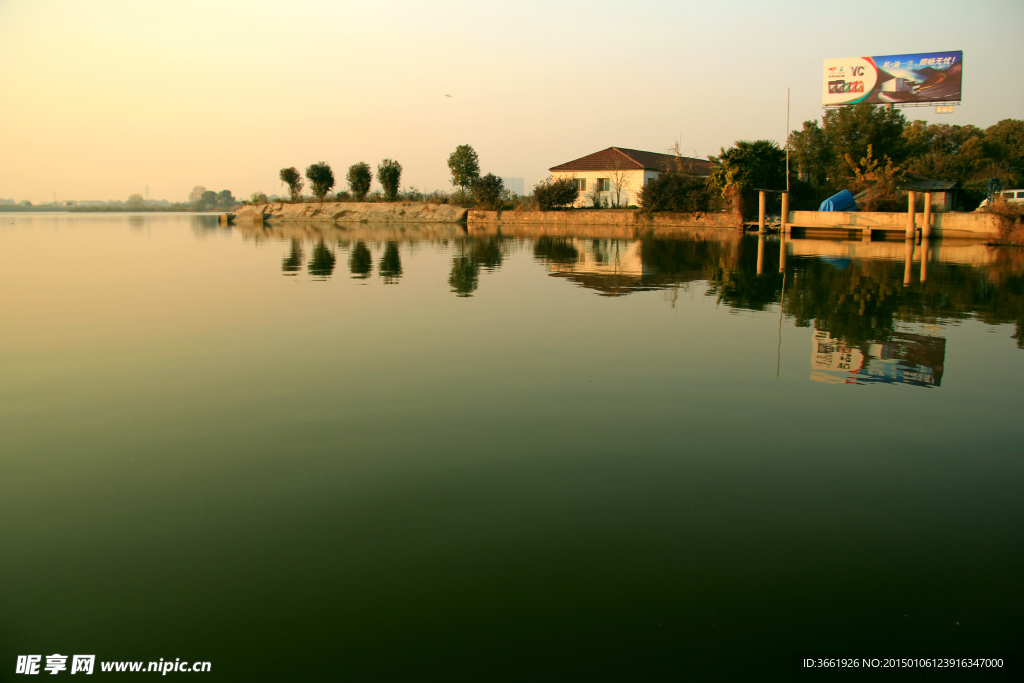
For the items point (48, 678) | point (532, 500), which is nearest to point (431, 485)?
point (532, 500)

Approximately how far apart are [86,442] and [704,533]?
4288 millimetres

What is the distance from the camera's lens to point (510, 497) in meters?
3.80

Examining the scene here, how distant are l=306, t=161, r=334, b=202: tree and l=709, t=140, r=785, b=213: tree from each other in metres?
42.6

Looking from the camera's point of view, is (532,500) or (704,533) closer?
(704,533)

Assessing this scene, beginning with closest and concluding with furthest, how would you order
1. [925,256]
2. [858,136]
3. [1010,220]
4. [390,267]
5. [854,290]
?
[854,290] < [390,267] < [925,256] < [1010,220] < [858,136]

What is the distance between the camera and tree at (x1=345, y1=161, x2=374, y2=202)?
65.2 m

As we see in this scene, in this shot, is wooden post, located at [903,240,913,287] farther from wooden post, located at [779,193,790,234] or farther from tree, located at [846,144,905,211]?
tree, located at [846,144,905,211]

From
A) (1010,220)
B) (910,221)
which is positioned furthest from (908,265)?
(910,221)

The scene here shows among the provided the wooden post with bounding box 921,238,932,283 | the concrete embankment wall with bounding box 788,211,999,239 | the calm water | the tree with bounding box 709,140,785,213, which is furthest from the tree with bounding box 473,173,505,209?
the calm water

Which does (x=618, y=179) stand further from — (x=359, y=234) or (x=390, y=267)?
(x=390, y=267)

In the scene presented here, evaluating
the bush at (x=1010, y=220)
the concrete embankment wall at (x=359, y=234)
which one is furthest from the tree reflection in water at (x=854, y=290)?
the concrete embankment wall at (x=359, y=234)

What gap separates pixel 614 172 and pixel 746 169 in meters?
15.7

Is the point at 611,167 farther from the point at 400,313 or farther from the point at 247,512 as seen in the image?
the point at 247,512

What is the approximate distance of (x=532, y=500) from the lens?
148 inches
